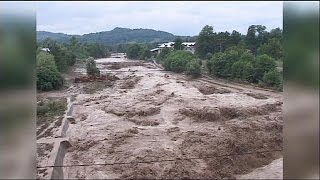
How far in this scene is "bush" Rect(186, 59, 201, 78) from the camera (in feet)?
54.7

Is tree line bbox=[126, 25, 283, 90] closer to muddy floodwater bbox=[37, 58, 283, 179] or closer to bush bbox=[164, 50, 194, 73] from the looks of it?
bush bbox=[164, 50, 194, 73]

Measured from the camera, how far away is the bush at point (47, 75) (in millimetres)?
11930

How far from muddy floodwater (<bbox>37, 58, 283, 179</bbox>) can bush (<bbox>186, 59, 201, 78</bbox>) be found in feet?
9.20

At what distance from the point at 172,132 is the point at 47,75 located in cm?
667

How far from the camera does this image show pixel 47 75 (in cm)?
1279

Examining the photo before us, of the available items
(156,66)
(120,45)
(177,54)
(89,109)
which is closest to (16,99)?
(89,109)

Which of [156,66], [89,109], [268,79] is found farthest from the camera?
[156,66]

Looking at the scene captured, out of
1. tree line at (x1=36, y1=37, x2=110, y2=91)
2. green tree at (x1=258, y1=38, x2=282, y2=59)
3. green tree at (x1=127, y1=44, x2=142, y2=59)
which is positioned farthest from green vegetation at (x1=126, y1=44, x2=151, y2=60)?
green tree at (x1=258, y1=38, x2=282, y2=59)

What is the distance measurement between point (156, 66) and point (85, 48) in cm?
628

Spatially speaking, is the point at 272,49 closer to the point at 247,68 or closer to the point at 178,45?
the point at 247,68

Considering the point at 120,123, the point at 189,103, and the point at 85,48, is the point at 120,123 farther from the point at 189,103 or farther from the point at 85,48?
the point at 85,48

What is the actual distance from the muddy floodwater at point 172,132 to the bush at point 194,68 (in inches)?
110

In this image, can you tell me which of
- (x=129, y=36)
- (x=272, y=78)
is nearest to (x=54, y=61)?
(x=272, y=78)

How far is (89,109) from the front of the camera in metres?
10.5
